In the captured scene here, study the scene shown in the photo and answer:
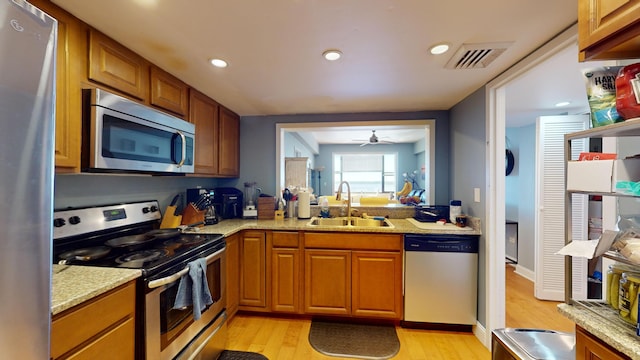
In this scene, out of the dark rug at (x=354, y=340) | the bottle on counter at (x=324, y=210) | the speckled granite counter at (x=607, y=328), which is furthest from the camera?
the bottle on counter at (x=324, y=210)

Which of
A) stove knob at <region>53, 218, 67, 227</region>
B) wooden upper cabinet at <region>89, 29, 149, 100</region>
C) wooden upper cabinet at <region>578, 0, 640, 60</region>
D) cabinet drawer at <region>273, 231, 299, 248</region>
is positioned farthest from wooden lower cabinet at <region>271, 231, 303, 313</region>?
wooden upper cabinet at <region>578, 0, 640, 60</region>

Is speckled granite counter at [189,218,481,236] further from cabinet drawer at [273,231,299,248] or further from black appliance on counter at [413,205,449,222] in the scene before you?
black appliance on counter at [413,205,449,222]

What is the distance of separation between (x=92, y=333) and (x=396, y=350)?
6.27ft

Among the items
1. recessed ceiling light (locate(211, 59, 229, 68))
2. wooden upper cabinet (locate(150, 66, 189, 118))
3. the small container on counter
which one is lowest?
the small container on counter

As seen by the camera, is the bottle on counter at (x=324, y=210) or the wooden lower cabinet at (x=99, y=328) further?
the bottle on counter at (x=324, y=210)

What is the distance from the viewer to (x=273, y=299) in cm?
238

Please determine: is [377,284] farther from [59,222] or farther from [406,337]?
[59,222]

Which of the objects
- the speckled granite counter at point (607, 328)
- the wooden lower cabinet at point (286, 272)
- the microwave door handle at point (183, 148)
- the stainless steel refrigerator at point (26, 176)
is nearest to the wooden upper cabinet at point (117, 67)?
the microwave door handle at point (183, 148)

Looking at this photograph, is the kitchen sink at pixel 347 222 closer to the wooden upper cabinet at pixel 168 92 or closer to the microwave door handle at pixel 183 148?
the microwave door handle at pixel 183 148

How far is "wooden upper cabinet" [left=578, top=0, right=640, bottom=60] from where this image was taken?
764mm

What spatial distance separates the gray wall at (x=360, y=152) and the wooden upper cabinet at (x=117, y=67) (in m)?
6.55

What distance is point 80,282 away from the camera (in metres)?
1.05

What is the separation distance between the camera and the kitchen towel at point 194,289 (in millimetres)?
1436

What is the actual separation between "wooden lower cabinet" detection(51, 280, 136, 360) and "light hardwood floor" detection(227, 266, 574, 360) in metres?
1.06
